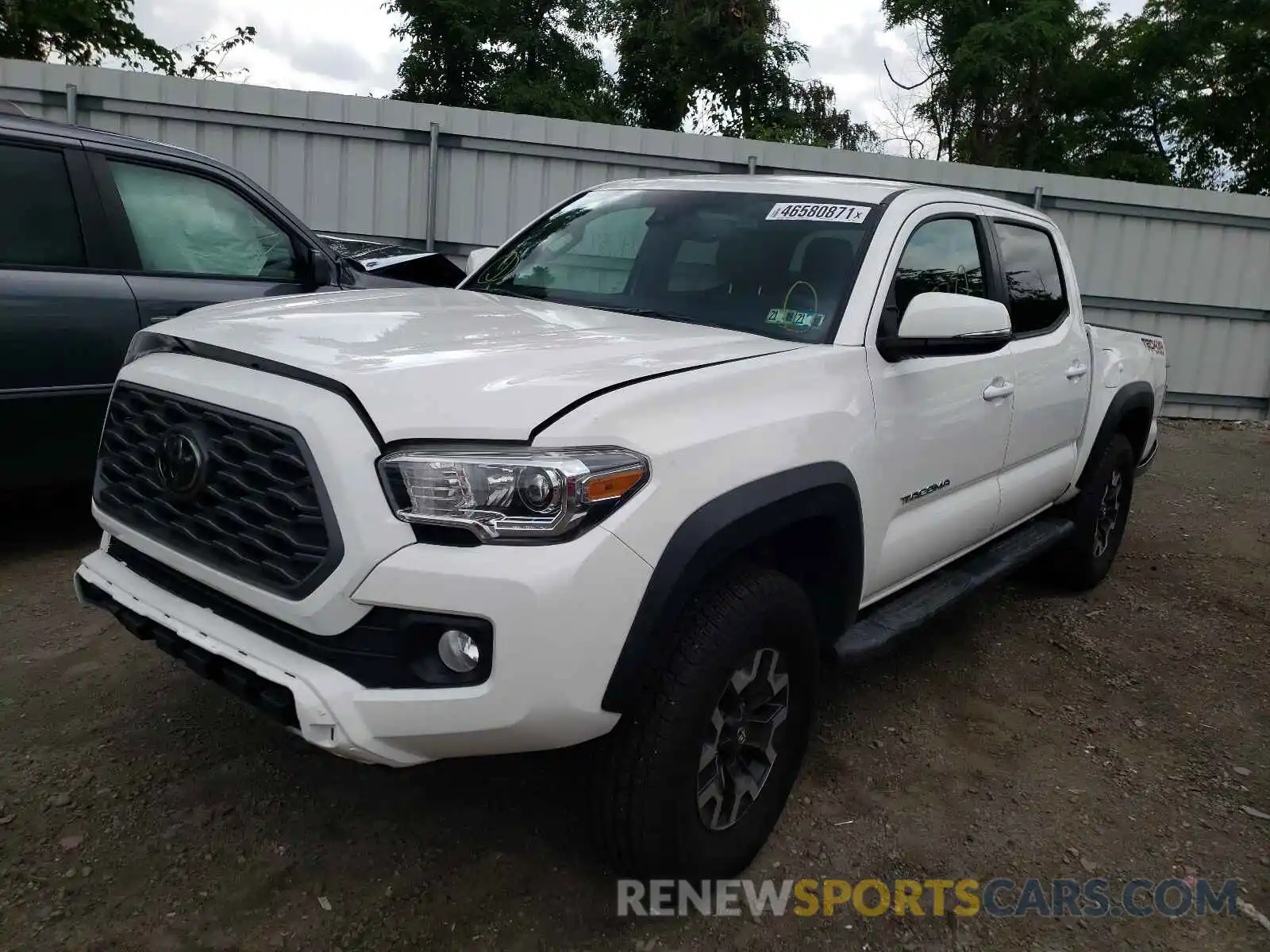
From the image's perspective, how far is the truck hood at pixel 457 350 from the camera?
6.80 feet

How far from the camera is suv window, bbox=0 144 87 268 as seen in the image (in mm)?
4148

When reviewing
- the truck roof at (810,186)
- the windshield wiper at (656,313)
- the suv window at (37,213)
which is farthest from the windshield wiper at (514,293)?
the suv window at (37,213)

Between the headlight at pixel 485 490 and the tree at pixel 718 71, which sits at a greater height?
the tree at pixel 718 71

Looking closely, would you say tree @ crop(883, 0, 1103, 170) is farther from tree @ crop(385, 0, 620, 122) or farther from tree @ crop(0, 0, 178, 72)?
tree @ crop(0, 0, 178, 72)

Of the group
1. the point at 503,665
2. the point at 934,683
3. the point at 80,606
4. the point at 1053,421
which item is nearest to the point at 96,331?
the point at 80,606

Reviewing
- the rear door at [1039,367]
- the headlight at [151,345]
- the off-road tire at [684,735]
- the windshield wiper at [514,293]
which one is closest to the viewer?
the off-road tire at [684,735]

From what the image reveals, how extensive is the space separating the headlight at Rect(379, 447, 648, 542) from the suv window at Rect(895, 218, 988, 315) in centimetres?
158

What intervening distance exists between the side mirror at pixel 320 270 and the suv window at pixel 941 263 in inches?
113

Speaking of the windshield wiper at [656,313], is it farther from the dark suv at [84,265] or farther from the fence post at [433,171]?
the fence post at [433,171]

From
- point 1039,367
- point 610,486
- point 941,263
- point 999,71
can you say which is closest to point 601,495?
point 610,486

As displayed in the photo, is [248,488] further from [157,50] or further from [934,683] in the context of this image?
[157,50]

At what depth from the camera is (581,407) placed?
2137mm

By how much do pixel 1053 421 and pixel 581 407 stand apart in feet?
8.86

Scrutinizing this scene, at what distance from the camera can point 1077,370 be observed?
438 centimetres
